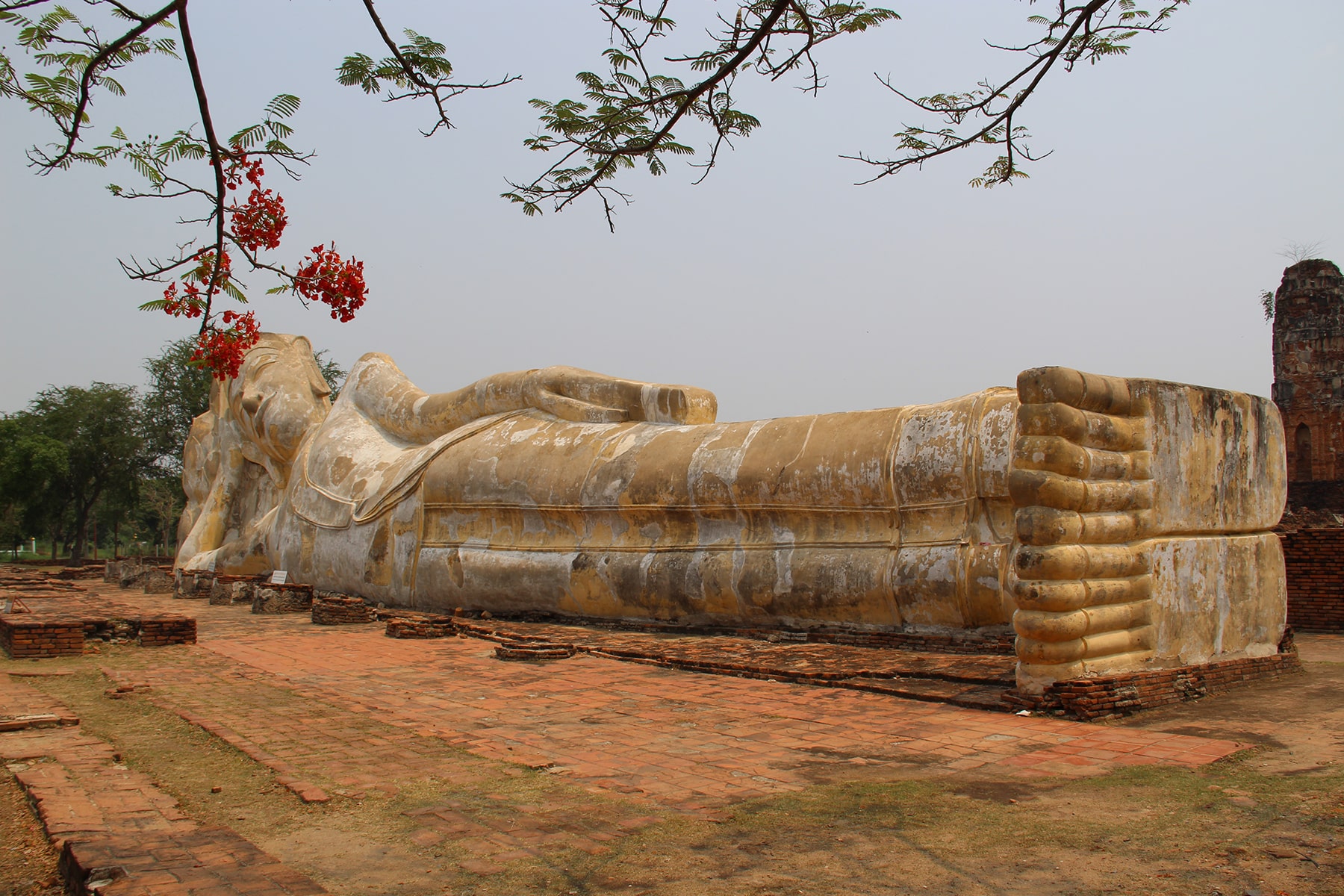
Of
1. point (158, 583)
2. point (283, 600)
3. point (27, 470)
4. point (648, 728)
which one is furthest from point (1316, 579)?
point (27, 470)

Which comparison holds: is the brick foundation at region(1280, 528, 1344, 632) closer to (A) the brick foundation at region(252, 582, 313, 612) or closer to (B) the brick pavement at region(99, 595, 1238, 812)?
(B) the brick pavement at region(99, 595, 1238, 812)

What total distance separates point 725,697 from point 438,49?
3.72 meters

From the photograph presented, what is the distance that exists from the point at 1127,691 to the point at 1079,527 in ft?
2.73

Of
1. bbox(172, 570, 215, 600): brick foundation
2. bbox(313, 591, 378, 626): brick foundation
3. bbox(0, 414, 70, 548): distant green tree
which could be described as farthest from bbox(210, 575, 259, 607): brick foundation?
bbox(0, 414, 70, 548): distant green tree

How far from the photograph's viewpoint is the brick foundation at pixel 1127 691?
520 centimetres

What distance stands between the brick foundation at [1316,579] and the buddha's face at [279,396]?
10.8m

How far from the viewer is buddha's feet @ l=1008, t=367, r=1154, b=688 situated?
5.42m

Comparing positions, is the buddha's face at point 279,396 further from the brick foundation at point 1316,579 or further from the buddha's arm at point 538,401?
the brick foundation at point 1316,579

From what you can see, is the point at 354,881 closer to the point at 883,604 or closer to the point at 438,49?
the point at 438,49

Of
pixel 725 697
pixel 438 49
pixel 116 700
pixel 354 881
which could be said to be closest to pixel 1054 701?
pixel 725 697

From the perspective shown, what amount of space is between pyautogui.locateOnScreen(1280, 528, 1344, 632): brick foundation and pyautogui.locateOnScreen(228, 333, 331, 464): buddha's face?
10.8 metres

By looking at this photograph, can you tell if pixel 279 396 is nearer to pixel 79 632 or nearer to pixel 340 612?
pixel 340 612

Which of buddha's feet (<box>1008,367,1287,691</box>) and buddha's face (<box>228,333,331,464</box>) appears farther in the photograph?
buddha's face (<box>228,333,331,464</box>)

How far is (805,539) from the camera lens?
320 inches
